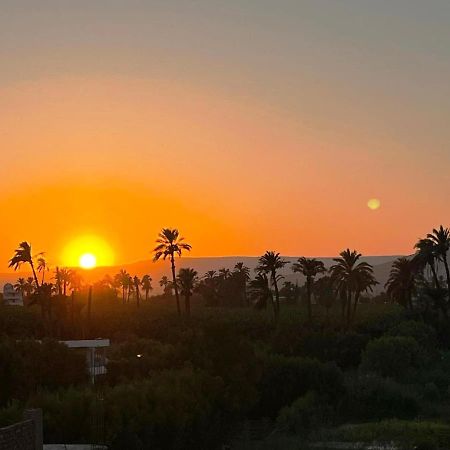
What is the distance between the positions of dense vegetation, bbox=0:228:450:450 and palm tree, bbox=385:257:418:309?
0.14 m

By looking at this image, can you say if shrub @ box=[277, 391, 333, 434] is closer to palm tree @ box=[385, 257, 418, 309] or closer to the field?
the field

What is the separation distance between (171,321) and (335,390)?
3641cm

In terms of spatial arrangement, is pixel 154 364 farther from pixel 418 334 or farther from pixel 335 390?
pixel 418 334

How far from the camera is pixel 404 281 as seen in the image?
80.6 metres

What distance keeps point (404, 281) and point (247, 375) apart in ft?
145

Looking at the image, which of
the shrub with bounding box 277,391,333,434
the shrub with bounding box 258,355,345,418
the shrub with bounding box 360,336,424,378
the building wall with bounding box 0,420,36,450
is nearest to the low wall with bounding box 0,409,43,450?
the building wall with bounding box 0,420,36,450

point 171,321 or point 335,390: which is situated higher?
point 171,321

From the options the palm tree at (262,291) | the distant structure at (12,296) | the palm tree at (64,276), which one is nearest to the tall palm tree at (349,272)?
the palm tree at (262,291)

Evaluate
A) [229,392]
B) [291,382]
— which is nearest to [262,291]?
[291,382]

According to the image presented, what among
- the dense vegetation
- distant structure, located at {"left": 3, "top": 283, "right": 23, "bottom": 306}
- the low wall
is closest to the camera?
the low wall

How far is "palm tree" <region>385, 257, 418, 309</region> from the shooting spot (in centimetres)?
7859

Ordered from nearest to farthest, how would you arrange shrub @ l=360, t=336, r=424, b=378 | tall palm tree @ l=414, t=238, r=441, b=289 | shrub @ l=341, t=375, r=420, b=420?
shrub @ l=341, t=375, r=420, b=420
shrub @ l=360, t=336, r=424, b=378
tall palm tree @ l=414, t=238, r=441, b=289

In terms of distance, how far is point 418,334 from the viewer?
6800 centimetres

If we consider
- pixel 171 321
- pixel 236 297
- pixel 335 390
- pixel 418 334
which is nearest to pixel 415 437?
pixel 335 390
